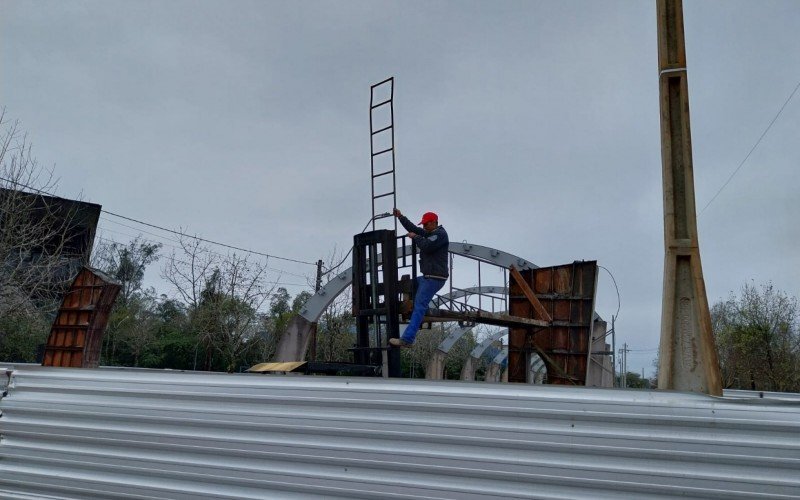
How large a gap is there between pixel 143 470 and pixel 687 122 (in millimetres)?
3338

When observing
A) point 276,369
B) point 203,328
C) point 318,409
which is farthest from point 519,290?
point 203,328

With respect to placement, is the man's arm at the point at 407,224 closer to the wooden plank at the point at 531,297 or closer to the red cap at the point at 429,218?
the red cap at the point at 429,218

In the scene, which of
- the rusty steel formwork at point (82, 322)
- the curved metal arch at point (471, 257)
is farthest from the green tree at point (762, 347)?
the rusty steel formwork at point (82, 322)

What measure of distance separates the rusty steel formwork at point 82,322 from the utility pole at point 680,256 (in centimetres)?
855

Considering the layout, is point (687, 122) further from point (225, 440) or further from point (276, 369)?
point (276, 369)

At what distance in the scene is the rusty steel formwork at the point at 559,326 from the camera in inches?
472

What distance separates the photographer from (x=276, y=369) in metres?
6.03

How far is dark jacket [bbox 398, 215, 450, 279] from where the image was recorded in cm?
804

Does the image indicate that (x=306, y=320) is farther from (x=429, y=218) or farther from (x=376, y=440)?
(x=376, y=440)

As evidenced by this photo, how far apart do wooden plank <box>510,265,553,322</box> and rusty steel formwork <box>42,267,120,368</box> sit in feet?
23.3

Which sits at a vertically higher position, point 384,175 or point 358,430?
point 384,175

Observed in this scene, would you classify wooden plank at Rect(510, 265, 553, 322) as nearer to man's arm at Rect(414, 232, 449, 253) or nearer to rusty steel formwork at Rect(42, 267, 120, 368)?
man's arm at Rect(414, 232, 449, 253)

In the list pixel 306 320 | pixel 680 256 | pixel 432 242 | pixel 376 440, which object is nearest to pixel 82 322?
pixel 306 320

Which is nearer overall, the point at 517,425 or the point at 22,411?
the point at 517,425
